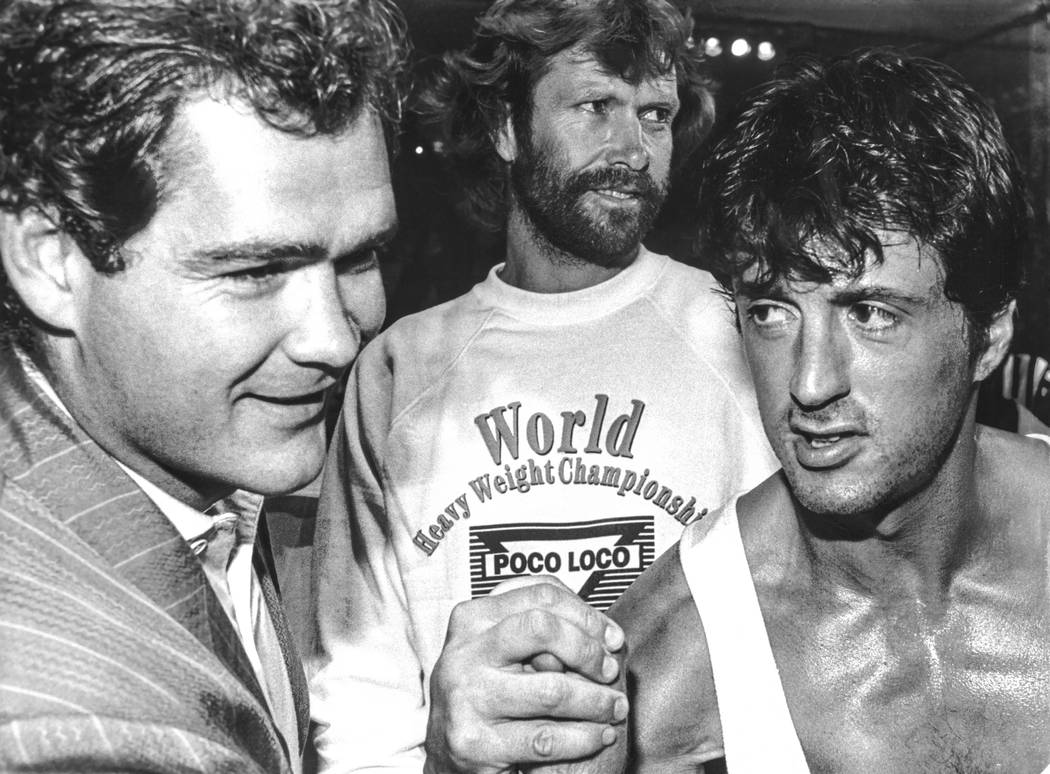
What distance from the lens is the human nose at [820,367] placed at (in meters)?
1.16

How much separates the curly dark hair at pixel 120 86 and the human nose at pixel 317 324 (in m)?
0.11

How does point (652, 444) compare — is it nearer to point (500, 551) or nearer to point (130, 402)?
point (500, 551)

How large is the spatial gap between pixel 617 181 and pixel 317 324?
0.93m

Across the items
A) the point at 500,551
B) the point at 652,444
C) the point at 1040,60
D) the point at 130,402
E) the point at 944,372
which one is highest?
the point at 1040,60

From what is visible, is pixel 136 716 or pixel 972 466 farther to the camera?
pixel 972 466

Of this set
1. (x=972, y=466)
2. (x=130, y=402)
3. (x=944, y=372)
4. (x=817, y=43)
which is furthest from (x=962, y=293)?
(x=130, y=402)

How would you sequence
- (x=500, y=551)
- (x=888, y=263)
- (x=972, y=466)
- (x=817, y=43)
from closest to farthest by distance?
(x=888, y=263) → (x=972, y=466) → (x=500, y=551) → (x=817, y=43)

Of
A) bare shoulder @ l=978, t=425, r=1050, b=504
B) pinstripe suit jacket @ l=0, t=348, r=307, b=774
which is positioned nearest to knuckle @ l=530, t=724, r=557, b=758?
pinstripe suit jacket @ l=0, t=348, r=307, b=774

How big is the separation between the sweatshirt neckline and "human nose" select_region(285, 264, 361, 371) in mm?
791

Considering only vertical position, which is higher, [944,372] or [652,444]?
[944,372]

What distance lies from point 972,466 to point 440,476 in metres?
0.67

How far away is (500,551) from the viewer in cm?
150

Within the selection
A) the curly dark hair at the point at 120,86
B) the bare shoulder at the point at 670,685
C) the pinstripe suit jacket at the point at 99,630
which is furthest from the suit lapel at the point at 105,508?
the bare shoulder at the point at 670,685

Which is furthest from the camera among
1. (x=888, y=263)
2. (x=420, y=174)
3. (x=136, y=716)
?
(x=420, y=174)
